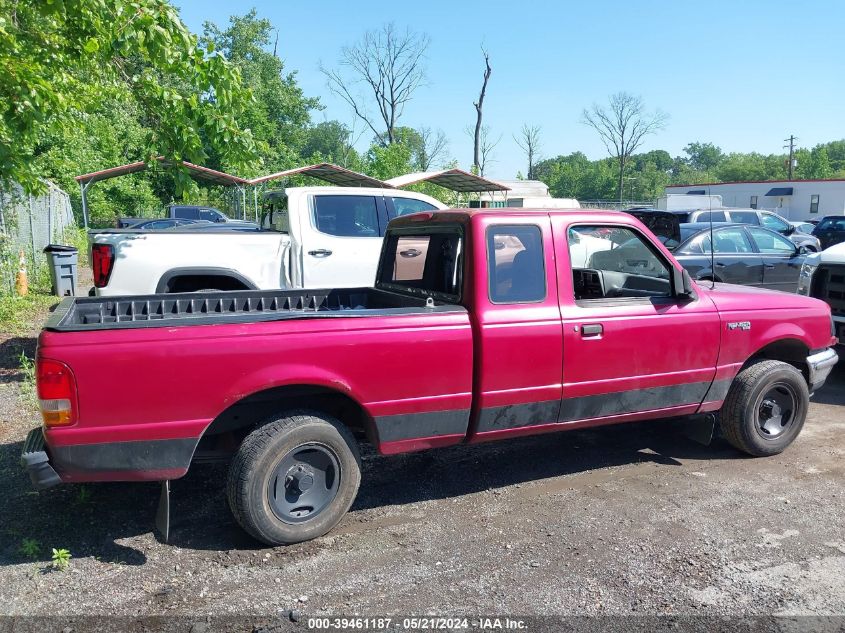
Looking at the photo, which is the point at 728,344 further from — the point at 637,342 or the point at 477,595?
the point at 477,595

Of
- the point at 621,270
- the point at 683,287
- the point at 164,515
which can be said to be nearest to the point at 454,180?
the point at 621,270

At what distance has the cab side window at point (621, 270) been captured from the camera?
486cm

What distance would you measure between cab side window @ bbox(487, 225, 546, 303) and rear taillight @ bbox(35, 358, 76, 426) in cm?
240

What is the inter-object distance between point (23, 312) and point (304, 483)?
9121 millimetres

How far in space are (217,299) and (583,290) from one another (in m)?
2.76

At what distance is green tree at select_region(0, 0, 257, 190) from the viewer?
6.54 meters

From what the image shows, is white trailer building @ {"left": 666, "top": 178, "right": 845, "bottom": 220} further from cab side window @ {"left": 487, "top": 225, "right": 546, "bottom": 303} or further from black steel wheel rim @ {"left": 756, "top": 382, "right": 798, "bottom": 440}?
cab side window @ {"left": 487, "top": 225, "right": 546, "bottom": 303}

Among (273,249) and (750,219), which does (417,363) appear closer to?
(273,249)

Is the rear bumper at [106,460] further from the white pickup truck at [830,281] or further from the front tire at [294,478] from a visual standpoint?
the white pickup truck at [830,281]

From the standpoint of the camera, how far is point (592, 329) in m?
4.46

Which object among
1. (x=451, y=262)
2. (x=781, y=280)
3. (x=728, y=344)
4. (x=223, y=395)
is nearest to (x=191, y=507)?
(x=223, y=395)

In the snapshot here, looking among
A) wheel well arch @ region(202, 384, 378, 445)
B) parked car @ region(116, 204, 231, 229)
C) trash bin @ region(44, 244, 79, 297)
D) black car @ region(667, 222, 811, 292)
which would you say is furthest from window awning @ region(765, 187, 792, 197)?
wheel well arch @ region(202, 384, 378, 445)

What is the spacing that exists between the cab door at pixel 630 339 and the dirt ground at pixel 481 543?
0.61 metres

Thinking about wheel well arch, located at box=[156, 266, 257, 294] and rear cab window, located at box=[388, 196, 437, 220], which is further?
rear cab window, located at box=[388, 196, 437, 220]
